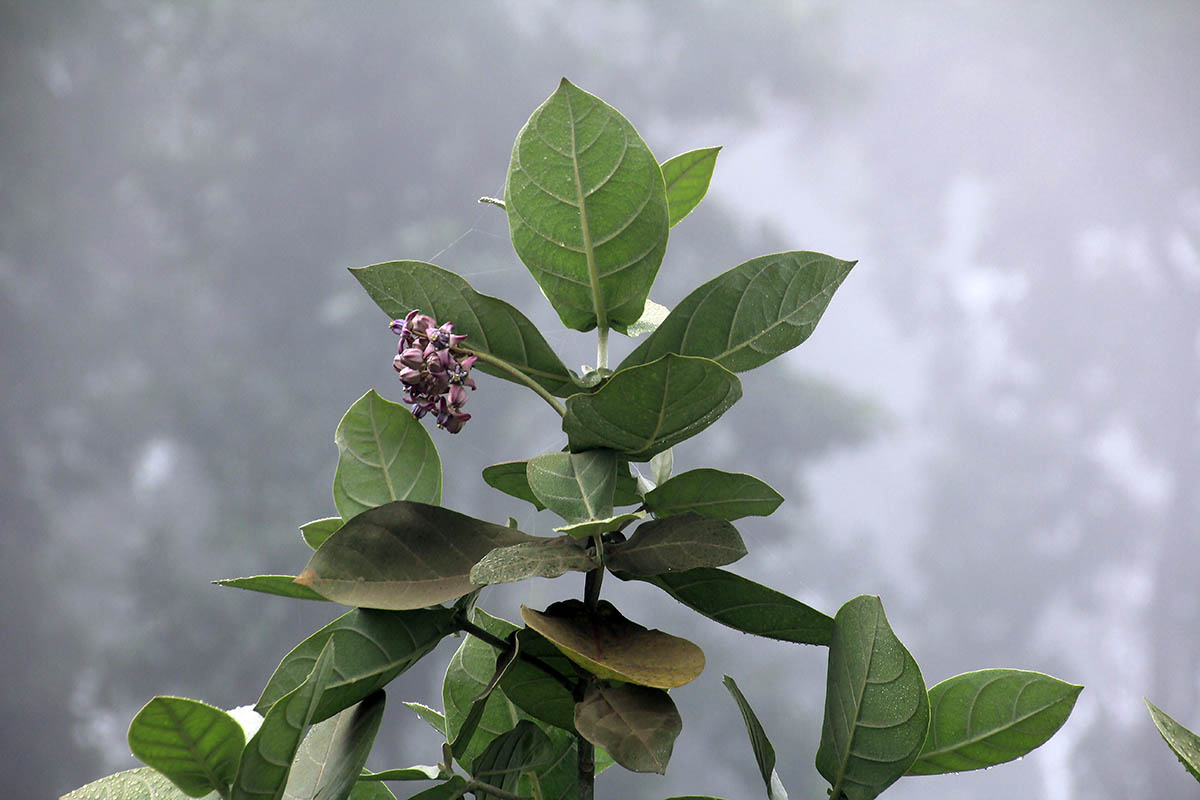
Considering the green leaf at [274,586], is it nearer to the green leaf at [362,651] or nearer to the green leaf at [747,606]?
the green leaf at [362,651]

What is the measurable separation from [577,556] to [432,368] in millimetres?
97

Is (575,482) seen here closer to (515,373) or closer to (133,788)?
(515,373)

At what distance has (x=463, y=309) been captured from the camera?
39 cm

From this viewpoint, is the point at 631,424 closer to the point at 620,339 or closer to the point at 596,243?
the point at 596,243

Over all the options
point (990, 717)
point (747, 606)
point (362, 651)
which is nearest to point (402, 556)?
point (362, 651)

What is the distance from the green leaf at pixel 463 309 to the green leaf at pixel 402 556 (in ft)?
0.23

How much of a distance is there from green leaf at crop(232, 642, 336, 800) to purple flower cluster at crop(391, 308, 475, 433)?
0.11 metres

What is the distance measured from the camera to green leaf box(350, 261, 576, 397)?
383 mm

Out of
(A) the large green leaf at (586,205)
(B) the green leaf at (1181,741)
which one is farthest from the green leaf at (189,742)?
(B) the green leaf at (1181,741)

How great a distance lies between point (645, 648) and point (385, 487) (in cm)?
13

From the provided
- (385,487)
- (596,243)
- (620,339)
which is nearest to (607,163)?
(596,243)

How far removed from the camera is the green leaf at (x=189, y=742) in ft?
0.95

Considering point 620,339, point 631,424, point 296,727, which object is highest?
point 620,339

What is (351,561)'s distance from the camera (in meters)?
0.34
